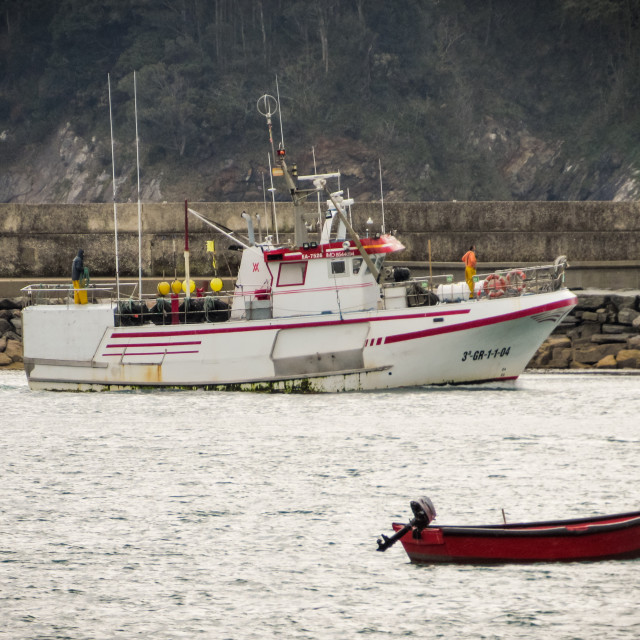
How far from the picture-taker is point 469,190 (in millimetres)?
63094

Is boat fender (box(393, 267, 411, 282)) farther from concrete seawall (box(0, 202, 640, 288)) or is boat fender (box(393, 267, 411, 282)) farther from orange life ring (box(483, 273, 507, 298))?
concrete seawall (box(0, 202, 640, 288))

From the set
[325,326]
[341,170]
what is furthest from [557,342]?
[341,170]

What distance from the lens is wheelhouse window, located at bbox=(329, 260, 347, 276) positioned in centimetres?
2417

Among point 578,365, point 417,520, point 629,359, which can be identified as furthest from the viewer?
point 578,365

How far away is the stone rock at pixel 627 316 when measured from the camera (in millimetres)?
29766

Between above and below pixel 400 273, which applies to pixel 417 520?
below

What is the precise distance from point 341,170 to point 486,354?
41.7 meters

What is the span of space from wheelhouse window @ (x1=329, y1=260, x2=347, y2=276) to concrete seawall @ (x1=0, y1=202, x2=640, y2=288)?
7.83m

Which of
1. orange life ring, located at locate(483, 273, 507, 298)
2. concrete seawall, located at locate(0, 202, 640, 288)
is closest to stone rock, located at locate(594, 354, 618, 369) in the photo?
concrete seawall, located at locate(0, 202, 640, 288)

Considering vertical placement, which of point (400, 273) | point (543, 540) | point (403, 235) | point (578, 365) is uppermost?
point (403, 235)

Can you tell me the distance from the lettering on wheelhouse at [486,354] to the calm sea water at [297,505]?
0.65 metres

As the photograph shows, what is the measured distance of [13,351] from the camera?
32000 millimetres

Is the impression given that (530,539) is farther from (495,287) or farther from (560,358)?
(560,358)

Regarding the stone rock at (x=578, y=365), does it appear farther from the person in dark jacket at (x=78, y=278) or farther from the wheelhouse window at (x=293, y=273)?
the person in dark jacket at (x=78, y=278)
